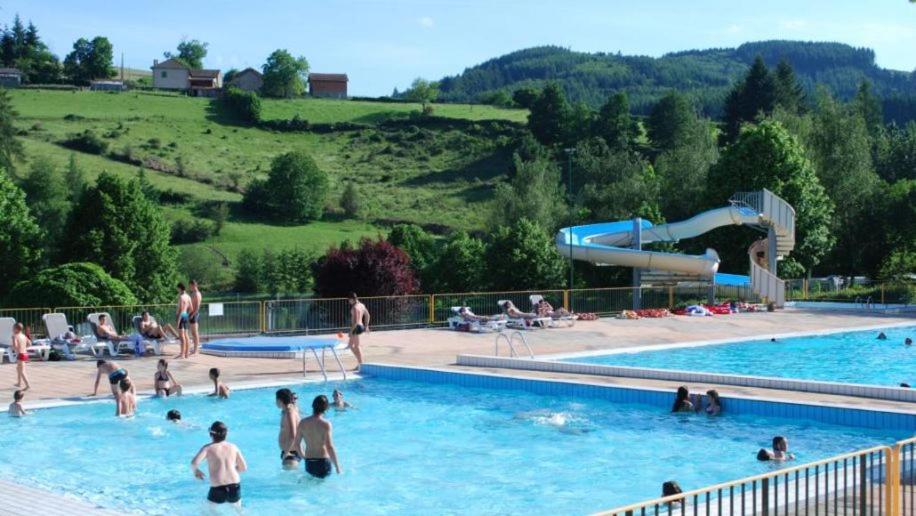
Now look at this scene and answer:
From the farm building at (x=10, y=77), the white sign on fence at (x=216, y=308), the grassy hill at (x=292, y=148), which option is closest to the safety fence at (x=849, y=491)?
the white sign on fence at (x=216, y=308)

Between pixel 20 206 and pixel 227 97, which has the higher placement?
pixel 227 97

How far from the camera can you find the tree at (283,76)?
5512 inches

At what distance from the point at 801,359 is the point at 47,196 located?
53.2 m

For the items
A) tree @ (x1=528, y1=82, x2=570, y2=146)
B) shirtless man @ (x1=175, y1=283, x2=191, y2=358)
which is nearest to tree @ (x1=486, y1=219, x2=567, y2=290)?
shirtless man @ (x1=175, y1=283, x2=191, y2=358)

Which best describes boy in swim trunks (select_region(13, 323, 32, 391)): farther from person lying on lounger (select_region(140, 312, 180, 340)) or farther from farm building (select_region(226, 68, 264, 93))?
farm building (select_region(226, 68, 264, 93))

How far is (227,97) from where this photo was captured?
403 ft

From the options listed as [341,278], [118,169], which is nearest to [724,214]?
[341,278]

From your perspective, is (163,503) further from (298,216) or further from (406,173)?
(406,173)

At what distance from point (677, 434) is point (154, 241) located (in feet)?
105

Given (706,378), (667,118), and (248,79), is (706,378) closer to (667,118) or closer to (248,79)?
(667,118)

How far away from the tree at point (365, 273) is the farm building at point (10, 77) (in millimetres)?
97234

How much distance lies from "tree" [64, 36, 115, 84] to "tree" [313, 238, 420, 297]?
112 metres

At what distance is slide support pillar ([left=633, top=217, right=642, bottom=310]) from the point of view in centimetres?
3622

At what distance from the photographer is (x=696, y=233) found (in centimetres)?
4225
